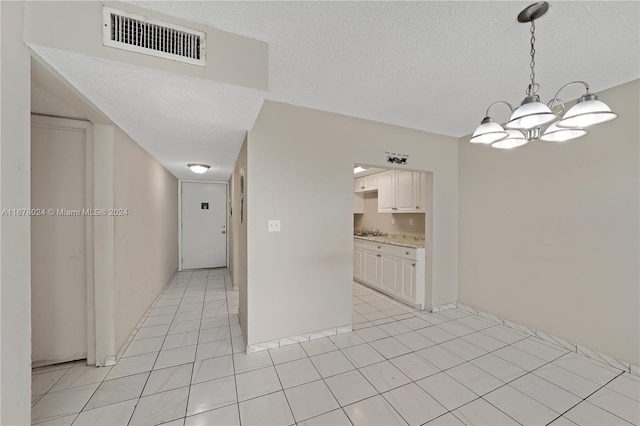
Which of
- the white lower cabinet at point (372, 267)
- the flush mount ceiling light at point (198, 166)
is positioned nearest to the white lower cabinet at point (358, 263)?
the white lower cabinet at point (372, 267)

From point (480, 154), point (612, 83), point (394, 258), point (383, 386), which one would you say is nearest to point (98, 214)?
point (383, 386)

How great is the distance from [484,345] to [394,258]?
4.83 feet

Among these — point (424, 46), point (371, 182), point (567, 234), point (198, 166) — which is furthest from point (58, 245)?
point (567, 234)

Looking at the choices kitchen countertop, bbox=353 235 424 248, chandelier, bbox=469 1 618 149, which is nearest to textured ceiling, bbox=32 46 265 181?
chandelier, bbox=469 1 618 149

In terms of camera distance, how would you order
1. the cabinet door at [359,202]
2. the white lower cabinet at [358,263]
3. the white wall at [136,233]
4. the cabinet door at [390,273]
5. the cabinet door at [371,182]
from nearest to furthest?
1. the white wall at [136,233]
2. the cabinet door at [390,273]
3. the white lower cabinet at [358,263]
4. the cabinet door at [371,182]
5. the cabinet door at [359,202]

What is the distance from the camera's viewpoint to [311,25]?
1425 mm

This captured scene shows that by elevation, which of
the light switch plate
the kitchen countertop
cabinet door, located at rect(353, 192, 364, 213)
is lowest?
the kitchen countertop

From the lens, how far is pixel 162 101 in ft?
5.39

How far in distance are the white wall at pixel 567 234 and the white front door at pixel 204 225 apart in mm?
5009

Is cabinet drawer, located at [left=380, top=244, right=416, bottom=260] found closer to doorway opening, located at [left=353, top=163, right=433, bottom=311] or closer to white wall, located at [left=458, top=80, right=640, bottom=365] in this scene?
doorway opening, located at [left=353, top=163, right=433, bottom=311]

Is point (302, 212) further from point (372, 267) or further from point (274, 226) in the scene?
point (372, 267)

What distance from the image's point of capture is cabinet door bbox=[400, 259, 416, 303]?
3.31m

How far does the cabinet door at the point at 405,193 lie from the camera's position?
3.88 metres

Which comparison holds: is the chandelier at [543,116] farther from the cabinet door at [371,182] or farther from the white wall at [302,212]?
the cabinet door at [371,182]
